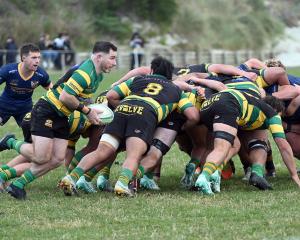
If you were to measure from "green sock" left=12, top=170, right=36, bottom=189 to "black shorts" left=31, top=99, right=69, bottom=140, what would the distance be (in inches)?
18.9

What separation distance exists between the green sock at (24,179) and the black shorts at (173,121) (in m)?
1.69

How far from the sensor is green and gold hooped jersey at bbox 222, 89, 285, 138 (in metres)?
9.02

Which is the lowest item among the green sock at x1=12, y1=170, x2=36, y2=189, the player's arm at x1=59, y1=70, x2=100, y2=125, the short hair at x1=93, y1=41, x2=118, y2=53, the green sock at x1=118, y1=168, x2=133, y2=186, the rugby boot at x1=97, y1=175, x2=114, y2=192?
the rugby boot at x1=97, y1=175, x2=114, y2=192

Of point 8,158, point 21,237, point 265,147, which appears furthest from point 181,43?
point 21,237

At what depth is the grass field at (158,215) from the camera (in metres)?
6.66

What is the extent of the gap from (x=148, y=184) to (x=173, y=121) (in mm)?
833

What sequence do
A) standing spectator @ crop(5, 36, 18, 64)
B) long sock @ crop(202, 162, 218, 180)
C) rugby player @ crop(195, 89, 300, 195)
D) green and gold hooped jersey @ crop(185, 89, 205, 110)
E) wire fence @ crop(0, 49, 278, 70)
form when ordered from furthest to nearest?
wire fence @ crop(0, 49, 278, 70), standing spectator @ crop(5, 36, 18, 64), green and gold hooped jersey @ crop(185, 89, 205, 110), rugby player @ crop(195, 89, 300, 195), long sock @ crop(202, 162, 218, 180)

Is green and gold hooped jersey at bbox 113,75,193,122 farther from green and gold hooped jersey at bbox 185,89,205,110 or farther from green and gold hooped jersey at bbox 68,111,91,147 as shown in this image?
green and gold hooped jersey at bbox 68,111,91,147

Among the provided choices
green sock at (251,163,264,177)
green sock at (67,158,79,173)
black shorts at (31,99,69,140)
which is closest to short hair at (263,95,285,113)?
green sock at (251,163,264,177)

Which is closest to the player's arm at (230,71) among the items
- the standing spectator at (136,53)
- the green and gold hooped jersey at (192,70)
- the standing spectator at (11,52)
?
the green and gold hooped jersey at (192,70)

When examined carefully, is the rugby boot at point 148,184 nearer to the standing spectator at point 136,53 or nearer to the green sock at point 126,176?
the green sock at point 126,176

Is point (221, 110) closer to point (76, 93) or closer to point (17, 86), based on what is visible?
point (76, 93)

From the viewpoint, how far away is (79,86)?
8602 millimetres

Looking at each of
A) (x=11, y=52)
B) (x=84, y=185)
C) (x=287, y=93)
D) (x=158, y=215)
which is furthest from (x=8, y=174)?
(x=11, y=52)
